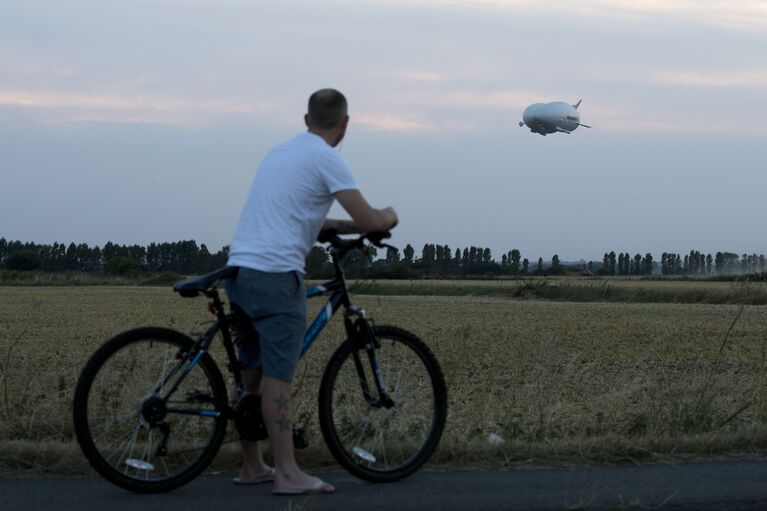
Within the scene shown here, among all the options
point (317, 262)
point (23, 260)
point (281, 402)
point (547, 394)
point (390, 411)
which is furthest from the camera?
point (23, 260)

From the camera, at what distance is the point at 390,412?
5.52 metres

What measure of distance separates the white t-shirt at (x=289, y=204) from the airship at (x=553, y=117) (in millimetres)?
86919

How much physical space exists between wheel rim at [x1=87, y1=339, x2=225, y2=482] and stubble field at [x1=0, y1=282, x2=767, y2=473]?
516 millimetres

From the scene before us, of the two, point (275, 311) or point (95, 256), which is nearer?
point (275, 311)

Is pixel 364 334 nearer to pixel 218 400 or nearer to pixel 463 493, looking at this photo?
pixel 218 400

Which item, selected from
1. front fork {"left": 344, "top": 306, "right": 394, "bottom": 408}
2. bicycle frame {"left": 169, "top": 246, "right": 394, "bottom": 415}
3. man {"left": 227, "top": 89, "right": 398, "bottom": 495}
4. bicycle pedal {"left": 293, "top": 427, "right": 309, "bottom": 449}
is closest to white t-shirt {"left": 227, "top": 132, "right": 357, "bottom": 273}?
man {"left": 227, "top": 89, "right": 398, "bottom": 495}

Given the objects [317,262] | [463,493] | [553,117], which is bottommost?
[463,493]

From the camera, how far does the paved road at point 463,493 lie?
4.70 metres

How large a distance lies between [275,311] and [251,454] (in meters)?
Answer: 0.81

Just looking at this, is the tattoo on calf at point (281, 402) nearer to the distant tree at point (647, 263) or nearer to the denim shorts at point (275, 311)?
the denim shorts at point (275, 311)

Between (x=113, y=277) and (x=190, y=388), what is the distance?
89047mm

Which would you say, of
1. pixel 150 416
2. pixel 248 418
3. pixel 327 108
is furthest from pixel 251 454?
pixel 327 108

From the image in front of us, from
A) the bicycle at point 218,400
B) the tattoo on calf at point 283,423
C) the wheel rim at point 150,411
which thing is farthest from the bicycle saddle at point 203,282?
the tattoo on calf at point 283,423

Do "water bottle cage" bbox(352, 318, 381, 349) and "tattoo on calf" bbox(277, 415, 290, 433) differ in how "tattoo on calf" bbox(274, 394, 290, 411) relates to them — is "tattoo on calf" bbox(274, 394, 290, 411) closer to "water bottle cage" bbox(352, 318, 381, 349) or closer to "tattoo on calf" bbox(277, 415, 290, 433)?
"tattoo on calf" bbox(277, 415, 290, 433)
